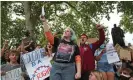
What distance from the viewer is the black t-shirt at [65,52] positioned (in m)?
8.30

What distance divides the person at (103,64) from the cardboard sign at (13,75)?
66.6 inches

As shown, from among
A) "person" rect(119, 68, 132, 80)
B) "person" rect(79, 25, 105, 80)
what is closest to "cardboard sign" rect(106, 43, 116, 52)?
"person" rect(119, 68, 132, 80)

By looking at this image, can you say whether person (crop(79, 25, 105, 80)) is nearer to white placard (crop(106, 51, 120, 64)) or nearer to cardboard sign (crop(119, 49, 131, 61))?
white placard (crop(106, 51, 120, 64))

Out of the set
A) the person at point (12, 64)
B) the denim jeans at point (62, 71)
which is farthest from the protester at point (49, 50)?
the denim jeans at point (62, 71)

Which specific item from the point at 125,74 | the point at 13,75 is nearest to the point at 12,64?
the point at 13,75

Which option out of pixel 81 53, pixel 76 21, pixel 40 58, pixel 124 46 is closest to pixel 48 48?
pixel 40 58

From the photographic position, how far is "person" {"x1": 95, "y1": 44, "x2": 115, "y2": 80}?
940 centimetres

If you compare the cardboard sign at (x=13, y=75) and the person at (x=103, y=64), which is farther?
the cardboard sign at (x=13, y=75)

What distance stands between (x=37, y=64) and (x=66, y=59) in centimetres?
187

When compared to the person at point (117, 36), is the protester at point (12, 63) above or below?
below

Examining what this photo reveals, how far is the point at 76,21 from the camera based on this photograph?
26484mm

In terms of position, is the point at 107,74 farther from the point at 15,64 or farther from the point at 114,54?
the point at 15,64

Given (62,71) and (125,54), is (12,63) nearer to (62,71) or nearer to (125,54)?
(62,71)

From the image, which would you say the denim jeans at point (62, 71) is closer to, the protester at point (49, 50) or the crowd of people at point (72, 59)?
the crowd of people at point (72, 59)
